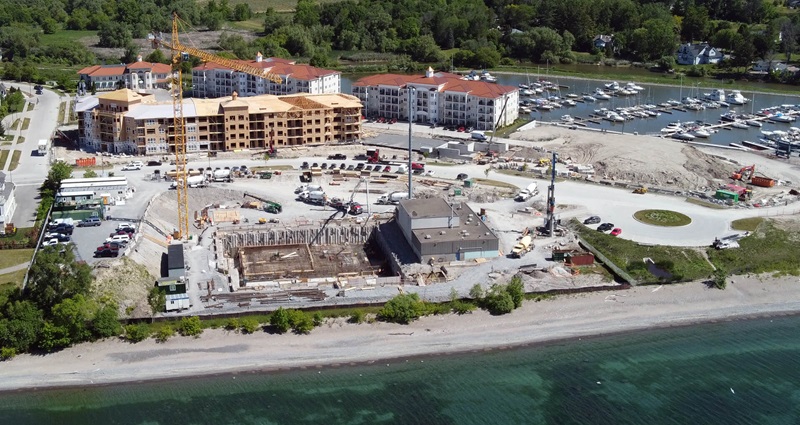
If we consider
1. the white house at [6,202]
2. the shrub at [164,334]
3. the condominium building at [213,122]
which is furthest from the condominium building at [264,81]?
the shrub at [164,334]

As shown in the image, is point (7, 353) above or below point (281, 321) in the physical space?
below

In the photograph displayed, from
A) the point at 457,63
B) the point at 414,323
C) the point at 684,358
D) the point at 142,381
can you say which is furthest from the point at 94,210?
the point at 457,63

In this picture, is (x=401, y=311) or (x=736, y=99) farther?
(x=736, y=99)

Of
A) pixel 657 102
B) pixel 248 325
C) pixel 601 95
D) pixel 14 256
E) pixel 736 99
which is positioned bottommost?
pixel 248 325

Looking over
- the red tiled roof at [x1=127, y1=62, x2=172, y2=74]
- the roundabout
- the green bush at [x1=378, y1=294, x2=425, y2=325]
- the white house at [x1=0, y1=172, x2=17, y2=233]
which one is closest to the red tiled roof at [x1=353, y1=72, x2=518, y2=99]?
the red tiled roof at [x1=127, y1=62, x2=172, y2=74]

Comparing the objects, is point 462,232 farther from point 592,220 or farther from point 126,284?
point 126,284

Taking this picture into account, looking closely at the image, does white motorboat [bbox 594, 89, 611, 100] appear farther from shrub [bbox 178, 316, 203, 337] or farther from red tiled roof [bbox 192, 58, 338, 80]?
shrub [bbox 178, 316, 203, 337]

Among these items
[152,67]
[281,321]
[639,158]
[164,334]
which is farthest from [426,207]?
[152,67]
